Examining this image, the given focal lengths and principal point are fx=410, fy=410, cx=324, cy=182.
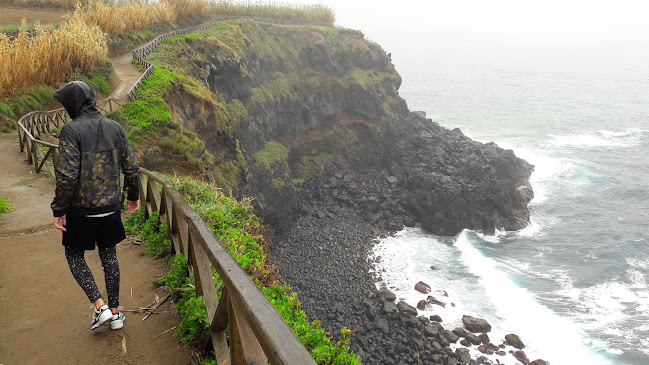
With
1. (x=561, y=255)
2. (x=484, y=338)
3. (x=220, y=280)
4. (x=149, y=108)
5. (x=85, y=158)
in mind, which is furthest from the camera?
(x=561, y=255)

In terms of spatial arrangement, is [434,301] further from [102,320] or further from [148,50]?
[148,50]

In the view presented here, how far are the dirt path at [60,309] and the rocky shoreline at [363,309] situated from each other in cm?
1365

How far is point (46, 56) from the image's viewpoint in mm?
17266

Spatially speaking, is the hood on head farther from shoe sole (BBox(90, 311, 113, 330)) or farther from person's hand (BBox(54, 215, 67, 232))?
shoe sole (BBox(90, 311, 113, 330))

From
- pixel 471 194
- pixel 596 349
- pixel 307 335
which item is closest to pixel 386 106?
pixel 471 194

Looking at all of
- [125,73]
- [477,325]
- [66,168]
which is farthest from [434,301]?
[66,168]

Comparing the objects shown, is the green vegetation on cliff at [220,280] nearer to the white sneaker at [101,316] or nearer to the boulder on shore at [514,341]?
the white sneaker at [101,316]

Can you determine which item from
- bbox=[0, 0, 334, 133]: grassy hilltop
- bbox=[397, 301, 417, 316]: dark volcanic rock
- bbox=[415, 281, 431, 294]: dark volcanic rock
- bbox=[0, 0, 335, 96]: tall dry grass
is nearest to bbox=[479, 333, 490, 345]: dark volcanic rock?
bbox=[397, 301, 417, 316]: dark volcanic rock

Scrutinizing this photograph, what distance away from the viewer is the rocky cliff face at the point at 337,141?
3331 cm

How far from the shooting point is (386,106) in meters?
47.4

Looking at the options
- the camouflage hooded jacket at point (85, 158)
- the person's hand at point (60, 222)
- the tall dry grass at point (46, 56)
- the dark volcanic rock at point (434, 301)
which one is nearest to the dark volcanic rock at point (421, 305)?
the dark volcanic rock at point (434, 301)

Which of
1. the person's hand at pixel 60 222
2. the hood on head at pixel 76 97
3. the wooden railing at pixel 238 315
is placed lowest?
the person's hand at pixel 60 222

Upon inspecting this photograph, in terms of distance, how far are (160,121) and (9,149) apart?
5548 mm

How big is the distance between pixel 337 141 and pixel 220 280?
37736mm
